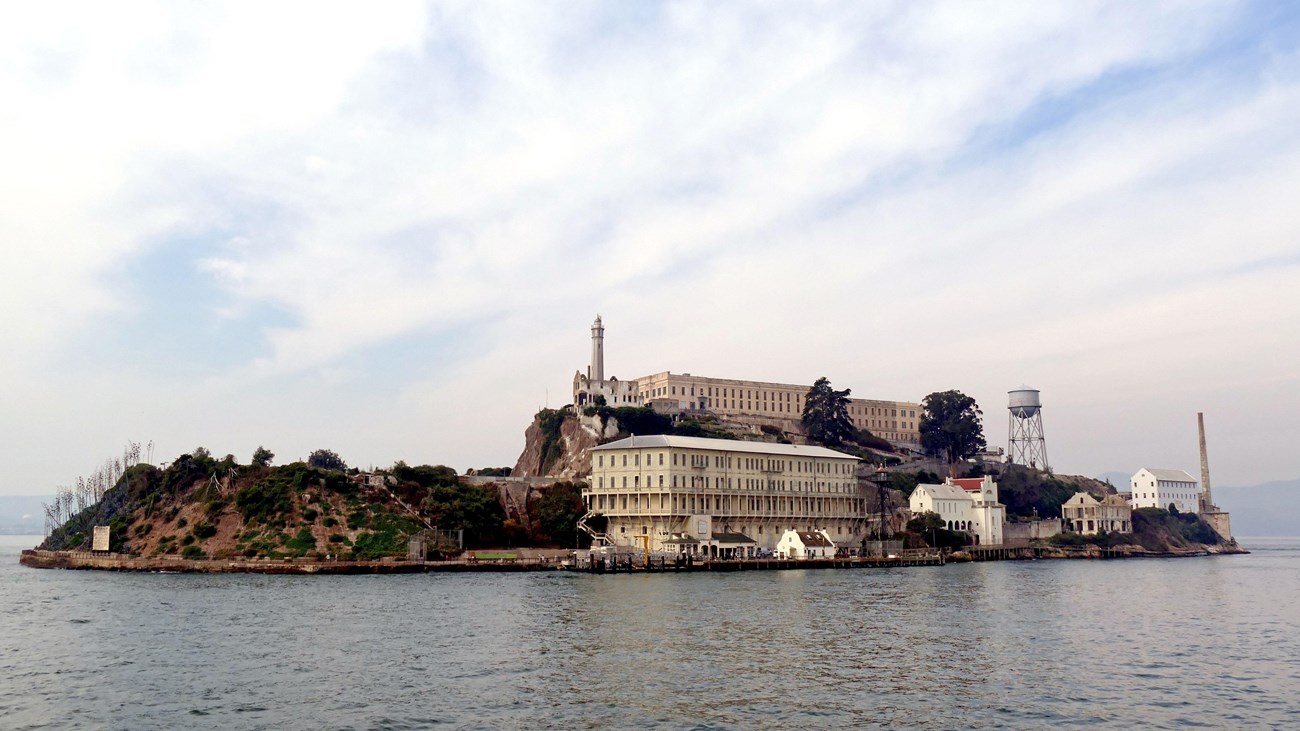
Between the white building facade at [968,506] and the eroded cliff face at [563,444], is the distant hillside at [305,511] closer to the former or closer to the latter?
the eroded cliff face at [563,444]

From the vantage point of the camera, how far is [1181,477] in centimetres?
17362

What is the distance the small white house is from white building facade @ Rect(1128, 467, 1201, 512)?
76156mm

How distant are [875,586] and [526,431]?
8889 cm

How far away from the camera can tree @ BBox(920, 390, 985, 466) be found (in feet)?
541

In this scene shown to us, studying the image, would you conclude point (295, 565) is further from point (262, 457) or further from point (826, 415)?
point (826, 415)

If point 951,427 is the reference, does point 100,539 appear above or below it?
below

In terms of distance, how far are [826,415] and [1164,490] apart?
191 ft

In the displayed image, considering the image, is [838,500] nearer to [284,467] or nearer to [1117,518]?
[1117,518]

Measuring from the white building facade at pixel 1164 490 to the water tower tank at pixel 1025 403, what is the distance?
18966 millimetres

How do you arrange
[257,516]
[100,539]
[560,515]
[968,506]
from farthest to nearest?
[968,506] → [560,515] → [100,539] → [257,516]

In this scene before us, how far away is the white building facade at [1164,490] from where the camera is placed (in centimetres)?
16800

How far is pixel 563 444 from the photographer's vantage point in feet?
487

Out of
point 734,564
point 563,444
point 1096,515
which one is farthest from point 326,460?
point 1096,515

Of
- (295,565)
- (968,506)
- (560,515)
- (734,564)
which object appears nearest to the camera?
(295,565)
